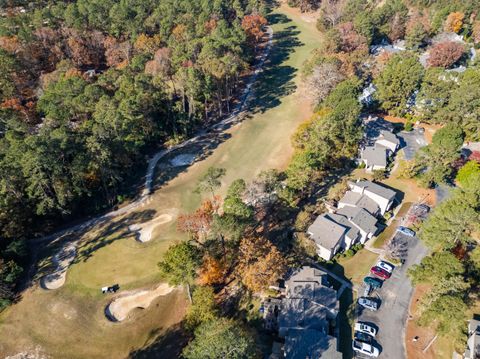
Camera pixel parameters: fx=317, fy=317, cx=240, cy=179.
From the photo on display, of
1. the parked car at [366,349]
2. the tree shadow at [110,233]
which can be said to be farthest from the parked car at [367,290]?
the tree shadow at [110,233]

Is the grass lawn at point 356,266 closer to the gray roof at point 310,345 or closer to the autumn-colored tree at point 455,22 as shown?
the gray roof at point 310,345

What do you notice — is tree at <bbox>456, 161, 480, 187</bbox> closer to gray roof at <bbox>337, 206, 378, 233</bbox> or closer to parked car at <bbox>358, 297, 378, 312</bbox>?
gray roof at <bbox>337, 206, 378, 233</bbox>

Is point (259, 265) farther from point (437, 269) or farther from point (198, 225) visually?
point (437, 269)

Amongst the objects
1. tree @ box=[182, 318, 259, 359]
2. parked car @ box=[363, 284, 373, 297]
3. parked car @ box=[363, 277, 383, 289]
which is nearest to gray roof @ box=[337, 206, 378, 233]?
parked car @ box=[363, 277, 383, 289]

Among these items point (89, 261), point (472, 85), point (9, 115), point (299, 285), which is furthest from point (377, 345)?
point (9, 115)

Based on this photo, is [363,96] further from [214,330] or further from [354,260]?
[214,330]

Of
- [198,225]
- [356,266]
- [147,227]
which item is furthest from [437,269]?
[147,227]
